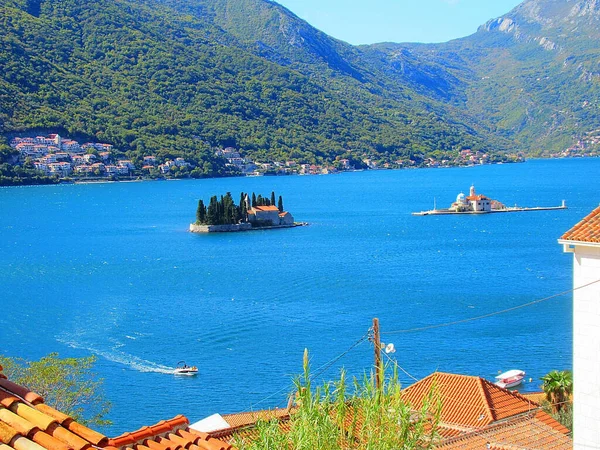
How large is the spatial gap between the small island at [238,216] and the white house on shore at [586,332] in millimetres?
55689

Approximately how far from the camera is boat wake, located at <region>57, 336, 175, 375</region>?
24.2 m

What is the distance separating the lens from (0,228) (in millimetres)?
70375

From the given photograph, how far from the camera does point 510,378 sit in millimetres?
21672

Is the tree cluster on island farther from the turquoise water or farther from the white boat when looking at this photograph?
the white boat

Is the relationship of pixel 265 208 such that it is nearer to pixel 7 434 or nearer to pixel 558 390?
pixel 558 390

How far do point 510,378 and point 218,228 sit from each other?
43821 mm

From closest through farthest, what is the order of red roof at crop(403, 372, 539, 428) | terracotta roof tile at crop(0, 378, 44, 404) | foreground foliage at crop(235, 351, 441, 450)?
1. terracotta roof tile at crop(0, 378, 44, 404)
2. foreground foliage at crop(235, 351, 441, 450)
3. red roof at crop(403, 372, 539, 428)

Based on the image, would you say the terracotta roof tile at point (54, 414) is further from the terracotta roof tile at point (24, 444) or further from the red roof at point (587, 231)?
the red roof at point (587, 231)

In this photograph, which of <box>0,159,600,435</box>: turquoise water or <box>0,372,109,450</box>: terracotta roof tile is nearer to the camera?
<box>0,372,109,450</box>: terracotta roof tile

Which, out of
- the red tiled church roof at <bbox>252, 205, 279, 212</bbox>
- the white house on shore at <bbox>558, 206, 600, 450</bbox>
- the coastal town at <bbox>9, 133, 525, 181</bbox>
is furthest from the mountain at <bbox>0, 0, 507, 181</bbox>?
the white house on shore at <bbox>558, 206, 600, 450</bbox>

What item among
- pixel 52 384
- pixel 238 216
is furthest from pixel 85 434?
pixel 238 216

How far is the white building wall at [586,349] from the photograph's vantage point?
7.02 m

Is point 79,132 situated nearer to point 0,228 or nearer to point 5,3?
point 5,3

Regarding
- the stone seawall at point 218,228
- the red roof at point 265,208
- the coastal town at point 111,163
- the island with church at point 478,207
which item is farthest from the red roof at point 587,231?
the coastal town at point 111,163
